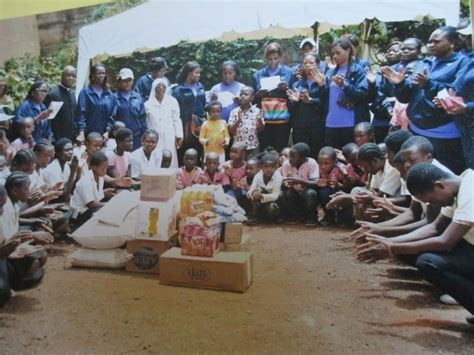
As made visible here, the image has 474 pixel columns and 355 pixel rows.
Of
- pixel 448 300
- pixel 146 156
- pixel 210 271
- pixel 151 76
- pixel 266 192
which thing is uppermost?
pixel 151 76

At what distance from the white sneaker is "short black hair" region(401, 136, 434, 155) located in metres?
0.55

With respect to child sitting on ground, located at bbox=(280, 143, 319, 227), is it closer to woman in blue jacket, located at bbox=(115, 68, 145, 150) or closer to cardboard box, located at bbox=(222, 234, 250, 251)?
cardboard box, located at bbox=(222, 234, 250, 251)

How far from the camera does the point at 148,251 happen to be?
214 centimetres

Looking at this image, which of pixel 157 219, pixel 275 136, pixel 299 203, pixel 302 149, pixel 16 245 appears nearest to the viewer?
pixel 16 245

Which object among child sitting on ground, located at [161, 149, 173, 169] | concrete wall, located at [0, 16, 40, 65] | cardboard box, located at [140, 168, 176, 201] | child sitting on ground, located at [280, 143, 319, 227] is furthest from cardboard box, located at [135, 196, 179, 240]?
concrete wall, located at [0, 16, 40, 65]

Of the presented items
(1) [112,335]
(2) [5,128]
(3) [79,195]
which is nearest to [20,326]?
(1) [112,335]

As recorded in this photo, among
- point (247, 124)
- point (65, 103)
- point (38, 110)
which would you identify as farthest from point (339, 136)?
point (38, 110)

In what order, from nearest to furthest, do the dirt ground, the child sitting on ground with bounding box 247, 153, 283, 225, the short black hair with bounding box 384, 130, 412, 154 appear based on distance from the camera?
the dirt ground
the short black hair with bounding box 384, 130, 412, 154
the child sitting on ground with bounding box 247, 153, 283, 225

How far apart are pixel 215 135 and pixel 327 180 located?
0.73 meters

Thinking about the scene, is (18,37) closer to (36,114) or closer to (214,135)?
(36,114)

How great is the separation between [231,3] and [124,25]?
423 millimetres

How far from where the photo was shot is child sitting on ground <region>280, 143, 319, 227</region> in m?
2.46

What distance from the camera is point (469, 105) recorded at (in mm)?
1677

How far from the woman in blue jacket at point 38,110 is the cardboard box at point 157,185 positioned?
0.48 metres
